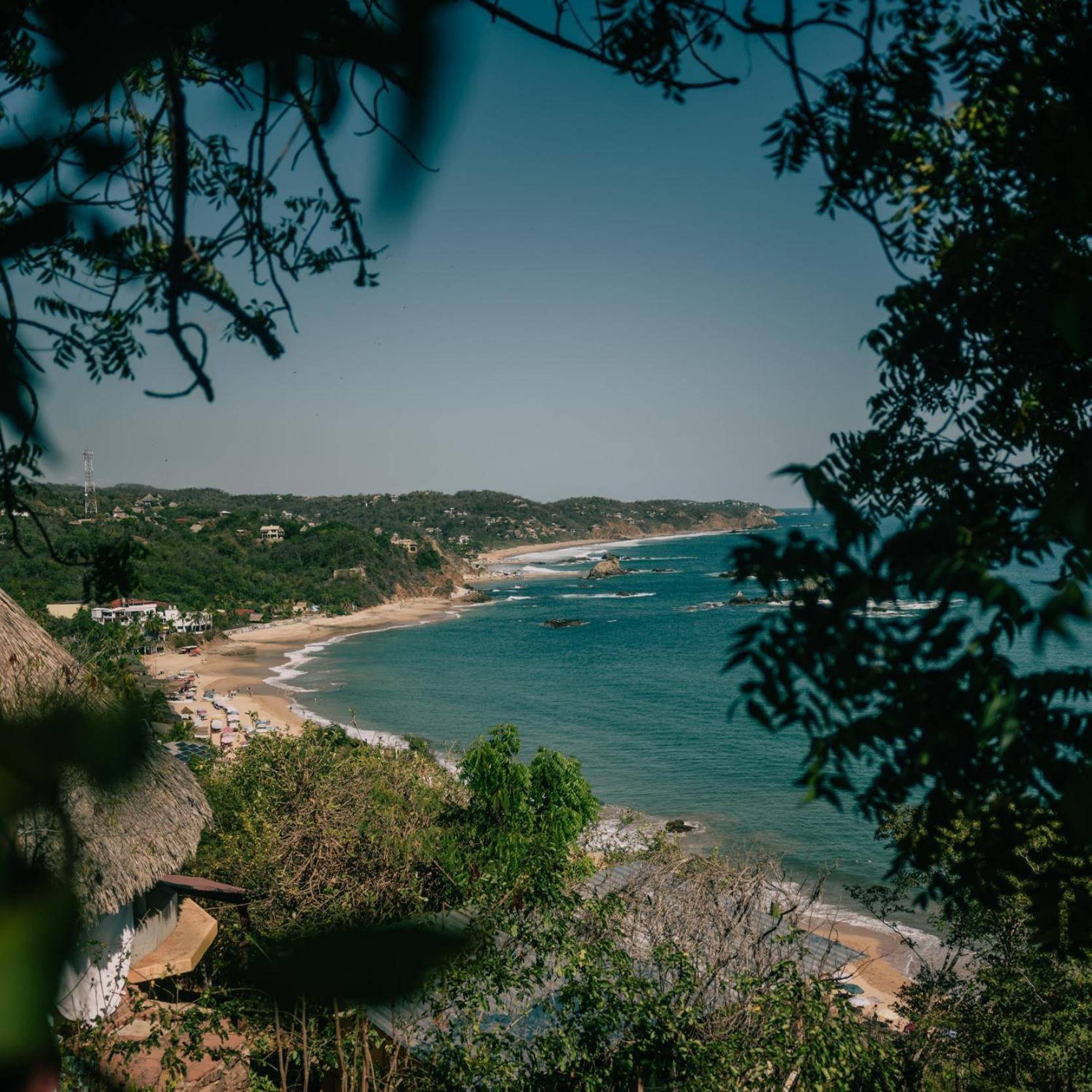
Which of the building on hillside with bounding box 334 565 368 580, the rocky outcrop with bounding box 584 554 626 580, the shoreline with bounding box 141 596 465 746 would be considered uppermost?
the building on hillside with bounding box 334 565 368 580

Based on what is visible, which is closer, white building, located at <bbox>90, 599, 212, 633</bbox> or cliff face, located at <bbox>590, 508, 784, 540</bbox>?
white building, located at <bbox>90, 599, 212, 633</bbox>

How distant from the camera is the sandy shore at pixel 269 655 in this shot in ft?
105

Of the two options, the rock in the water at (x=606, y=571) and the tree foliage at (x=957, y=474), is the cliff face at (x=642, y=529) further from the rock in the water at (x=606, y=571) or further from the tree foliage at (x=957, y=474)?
the tree foliage at (x=957, y=474)

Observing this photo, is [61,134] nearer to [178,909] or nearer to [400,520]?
[178,909]

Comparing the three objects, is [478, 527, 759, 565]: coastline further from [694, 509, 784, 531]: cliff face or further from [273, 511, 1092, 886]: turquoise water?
[273, 511, 1092, 886]: turquoise water

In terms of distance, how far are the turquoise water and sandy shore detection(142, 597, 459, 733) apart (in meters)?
1.63

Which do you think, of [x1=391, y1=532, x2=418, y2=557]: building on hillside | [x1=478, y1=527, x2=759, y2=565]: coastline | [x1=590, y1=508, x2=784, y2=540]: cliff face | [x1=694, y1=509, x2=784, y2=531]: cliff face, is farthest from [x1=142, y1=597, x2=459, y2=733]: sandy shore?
[x1=590, y1=508, x2=784, y2=540]: cliff face

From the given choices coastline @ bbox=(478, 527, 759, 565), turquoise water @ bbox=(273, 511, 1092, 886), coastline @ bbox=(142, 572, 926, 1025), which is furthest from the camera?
coastline @ bbox=(478, 527, 759, 565)

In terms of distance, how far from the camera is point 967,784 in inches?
59.6

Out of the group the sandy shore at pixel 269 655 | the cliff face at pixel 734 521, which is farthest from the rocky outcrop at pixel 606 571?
the sandy shore at pixel 269 655

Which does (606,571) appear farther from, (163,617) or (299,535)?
(163,617)

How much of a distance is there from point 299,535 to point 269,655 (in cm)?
802

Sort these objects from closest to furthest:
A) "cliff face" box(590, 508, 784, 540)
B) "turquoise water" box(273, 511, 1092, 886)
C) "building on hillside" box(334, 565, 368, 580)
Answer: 1. "turquoise water" box(273, 511, 1092, 886)
2. "building on hillside" box(334, 565, 368, 580)
3. "cliff face" box(590, 508, 784, 540)

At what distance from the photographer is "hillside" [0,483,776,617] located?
1.67 m
